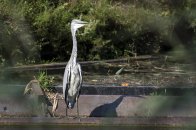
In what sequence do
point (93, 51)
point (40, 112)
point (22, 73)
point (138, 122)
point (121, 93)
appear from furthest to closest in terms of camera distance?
point (93, 51)
point (22, 73)
point (121, 93)
point (40, 112)
point (138, 122)

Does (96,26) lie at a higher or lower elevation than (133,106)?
higher

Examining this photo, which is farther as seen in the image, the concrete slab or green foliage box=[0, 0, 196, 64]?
green foliage box=[0, 0, 196, 64]

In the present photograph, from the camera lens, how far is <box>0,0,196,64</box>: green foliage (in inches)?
551

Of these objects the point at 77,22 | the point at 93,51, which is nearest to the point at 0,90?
the point at 77,22

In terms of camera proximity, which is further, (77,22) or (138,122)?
(77,22)

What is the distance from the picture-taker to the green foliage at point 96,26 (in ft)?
45.9

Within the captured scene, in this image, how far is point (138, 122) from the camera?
24.7 ft

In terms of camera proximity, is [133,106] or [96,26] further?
[96,26]

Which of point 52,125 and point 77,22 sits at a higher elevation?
point 77,22

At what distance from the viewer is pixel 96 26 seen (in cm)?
1509

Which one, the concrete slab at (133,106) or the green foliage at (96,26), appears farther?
the green foliage at (96,26)

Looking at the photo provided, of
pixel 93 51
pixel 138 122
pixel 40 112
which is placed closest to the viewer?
pixel 138 122

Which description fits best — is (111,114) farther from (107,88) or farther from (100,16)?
(100,16)

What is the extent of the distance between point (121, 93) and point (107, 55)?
5433 millimetres
